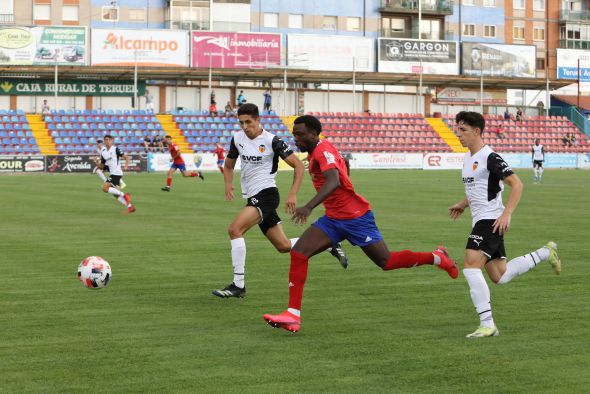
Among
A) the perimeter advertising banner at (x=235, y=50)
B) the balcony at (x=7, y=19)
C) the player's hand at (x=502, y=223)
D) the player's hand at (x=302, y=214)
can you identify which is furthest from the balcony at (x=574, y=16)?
the player's hand at (x=302, y=214)

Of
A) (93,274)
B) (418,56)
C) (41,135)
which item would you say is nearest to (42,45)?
(41,135)

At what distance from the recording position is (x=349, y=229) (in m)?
9.36

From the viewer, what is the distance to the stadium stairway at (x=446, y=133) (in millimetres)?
65188

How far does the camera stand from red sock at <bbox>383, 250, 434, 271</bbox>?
32.0 feet

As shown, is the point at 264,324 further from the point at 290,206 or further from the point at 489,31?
the point at 489,31

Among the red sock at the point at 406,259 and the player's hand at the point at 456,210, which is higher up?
the player's hand at the point at 456,210

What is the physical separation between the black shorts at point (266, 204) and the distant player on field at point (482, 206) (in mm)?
2960

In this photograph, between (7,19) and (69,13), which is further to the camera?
(69,13)

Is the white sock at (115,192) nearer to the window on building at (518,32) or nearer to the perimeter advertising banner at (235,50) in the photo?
the perimeter advertising banner at (235,50)

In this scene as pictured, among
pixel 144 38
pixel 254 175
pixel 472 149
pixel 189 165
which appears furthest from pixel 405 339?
pixel 144 38

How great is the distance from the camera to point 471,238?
352 inches

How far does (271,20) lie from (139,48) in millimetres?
15657

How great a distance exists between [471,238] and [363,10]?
229 ft

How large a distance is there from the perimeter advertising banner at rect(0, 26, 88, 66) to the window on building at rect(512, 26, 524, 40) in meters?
43.6
